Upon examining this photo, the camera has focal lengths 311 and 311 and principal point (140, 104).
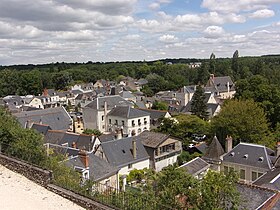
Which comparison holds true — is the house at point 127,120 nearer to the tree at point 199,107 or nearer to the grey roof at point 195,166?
the tree at point 199,107

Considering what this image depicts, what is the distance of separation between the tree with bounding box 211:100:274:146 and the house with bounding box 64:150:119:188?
15145mm

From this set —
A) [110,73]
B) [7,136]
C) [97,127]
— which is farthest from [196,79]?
[7,136]

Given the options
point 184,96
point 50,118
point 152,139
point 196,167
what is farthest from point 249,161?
point 184,96

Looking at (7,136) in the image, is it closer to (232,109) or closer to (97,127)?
(232,109)

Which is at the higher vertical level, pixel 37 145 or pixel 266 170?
pixel 37 145

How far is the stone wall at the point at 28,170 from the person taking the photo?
11.2 meters

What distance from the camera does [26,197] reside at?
1034cm

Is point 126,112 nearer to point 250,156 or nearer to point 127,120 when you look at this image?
point 127,120

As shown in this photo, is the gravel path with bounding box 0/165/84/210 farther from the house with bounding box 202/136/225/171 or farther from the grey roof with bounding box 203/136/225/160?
the grey roof with bounding box 203/136/225/160

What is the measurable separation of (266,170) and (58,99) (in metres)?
57.9

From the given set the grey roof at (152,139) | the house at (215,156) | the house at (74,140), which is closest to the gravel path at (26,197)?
the house at (74,140)

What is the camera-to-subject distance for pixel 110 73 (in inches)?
4414

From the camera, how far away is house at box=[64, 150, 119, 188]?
17.3 metres

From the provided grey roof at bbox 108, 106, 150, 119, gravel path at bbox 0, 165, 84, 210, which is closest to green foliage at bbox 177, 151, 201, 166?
grey roof at bbox 108, 106, 150, 119
